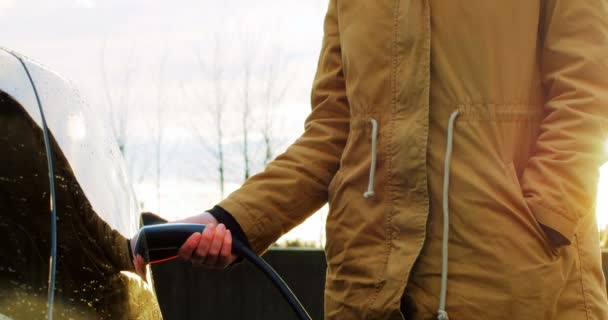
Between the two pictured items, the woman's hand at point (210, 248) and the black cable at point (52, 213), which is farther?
the woman's hand at point (210, 248)

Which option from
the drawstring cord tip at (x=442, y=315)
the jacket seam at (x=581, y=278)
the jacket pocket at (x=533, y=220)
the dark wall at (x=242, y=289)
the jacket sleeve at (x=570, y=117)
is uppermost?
the jacket sleeve at (x=570, y=117)

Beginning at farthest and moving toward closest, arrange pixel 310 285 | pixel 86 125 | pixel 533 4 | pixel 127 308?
pixel 310 285 → pixel 533 4 → pixel 86 125 → pixel 127 308

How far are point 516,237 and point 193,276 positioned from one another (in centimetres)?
547

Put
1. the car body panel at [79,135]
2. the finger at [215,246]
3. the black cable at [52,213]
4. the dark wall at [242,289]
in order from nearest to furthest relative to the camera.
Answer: the black cable at [52,213] → the car body panel at [79,135] → the finger at [215,246] → the dark wall at [242,289]

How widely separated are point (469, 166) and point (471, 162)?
1 centimetres

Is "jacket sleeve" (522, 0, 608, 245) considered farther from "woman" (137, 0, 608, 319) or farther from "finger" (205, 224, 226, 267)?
"finger" (205, 224, 226, 267)

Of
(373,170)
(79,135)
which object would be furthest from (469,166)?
(79,135)

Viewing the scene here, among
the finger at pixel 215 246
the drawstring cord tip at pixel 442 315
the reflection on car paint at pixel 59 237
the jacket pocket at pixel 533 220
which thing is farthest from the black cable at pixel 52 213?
the jacket pocket at pixel 533 220

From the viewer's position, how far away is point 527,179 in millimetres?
2365

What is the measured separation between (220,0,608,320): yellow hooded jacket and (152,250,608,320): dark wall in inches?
185

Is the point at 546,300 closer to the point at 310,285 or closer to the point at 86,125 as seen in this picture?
the point at 86,125

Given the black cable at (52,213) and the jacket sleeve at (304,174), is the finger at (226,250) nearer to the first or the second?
the jacket sleeve at (304,174)

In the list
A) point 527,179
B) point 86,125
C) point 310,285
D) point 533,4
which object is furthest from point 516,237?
point 310,285

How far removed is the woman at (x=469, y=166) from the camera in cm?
230
